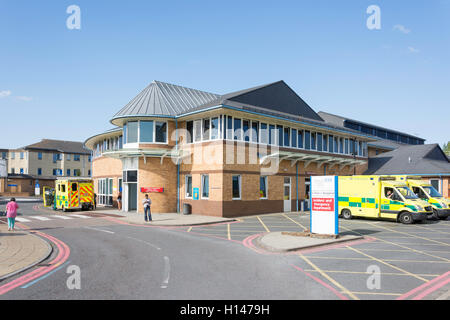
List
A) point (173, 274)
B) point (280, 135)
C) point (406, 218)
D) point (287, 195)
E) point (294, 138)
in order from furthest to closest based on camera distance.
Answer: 1. point (294, 138)
2. point (287, 195)
3. point (280, 135)
4. point (406, 218)
5. point (173, 274)

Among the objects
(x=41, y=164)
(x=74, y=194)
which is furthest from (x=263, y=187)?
(x=41, y=164)

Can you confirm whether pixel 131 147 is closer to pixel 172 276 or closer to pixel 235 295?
pixel 172 276

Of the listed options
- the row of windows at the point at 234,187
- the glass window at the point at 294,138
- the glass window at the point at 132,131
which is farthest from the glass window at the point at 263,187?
the glass window at the point at 132,131

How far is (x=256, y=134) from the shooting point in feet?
83.8

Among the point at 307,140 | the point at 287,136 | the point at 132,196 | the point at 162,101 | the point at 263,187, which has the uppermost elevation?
→ the point at 162,101

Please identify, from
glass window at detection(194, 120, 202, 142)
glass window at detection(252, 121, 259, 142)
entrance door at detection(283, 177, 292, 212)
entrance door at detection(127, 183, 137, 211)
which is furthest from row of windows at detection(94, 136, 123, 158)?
entrance door at detection(283, 177, 292, 212)

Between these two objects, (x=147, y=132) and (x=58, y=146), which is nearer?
(x=147, y=132)

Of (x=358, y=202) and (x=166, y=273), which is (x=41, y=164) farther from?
(x=166, y=273)

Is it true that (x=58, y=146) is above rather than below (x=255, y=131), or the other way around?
above

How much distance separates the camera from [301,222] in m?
20.5

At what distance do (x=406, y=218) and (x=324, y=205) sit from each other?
27.7 ft

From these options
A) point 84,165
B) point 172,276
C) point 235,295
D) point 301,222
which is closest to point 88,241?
point 172,276

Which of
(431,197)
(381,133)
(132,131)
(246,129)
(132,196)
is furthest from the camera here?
(381,133)
